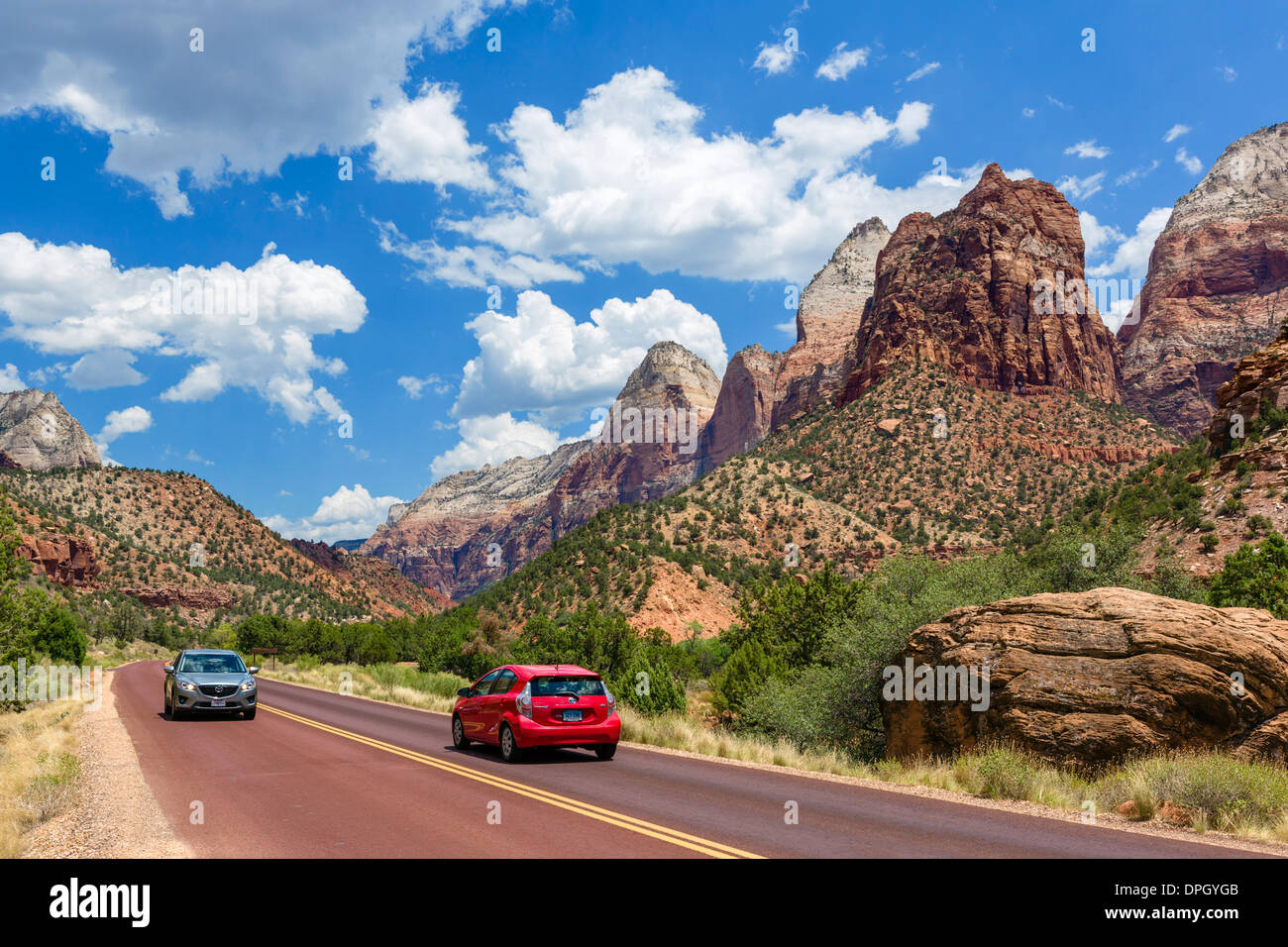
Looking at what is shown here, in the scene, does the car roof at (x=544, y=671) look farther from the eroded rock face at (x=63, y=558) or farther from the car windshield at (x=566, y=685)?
the eroded rock face at (x=63, y=558)

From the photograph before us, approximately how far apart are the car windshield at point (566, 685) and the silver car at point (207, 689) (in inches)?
405

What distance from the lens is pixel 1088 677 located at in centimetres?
1110

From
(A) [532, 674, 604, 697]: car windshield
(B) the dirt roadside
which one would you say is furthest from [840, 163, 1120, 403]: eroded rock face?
(B) the dirt roadside

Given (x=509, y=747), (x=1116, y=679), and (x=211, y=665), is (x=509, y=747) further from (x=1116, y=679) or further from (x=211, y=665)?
(x=211, y=665)

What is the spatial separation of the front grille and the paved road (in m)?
4.35

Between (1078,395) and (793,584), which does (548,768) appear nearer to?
(793,584)

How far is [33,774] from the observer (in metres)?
11.4

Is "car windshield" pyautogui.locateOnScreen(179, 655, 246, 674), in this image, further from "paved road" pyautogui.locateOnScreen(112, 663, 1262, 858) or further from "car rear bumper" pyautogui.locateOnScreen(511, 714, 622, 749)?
"car rear bumper" pyautogui.locateOnScreen(511, 714, 622, 749)

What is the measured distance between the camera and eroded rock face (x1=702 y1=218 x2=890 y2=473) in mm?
127438

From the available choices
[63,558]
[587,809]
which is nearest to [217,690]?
[587,809]

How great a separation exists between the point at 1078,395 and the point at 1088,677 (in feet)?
289

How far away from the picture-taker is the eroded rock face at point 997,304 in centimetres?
8825

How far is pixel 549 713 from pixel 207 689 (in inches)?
450
